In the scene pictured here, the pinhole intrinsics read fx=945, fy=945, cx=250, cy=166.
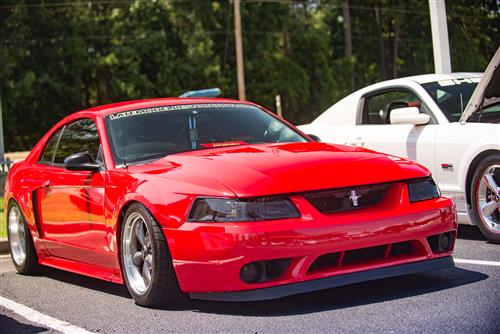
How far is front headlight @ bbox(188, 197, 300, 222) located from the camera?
5344 mm

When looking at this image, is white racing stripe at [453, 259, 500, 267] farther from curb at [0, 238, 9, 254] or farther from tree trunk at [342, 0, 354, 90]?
tree trunk at [342, 0, 354, 90]

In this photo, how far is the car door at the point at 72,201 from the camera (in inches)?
259

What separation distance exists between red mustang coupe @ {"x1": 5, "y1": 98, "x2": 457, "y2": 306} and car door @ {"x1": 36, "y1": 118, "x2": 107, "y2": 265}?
0.02 m

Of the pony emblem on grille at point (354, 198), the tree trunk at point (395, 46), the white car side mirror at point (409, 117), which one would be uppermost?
the white car side mirror at point (409, 117)

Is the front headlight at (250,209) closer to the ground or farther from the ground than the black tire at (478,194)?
farther from the ground

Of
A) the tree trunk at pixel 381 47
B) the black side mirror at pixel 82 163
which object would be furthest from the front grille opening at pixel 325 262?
the tree trunk at pixel 381 47

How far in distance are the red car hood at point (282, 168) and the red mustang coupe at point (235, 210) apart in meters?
0.01

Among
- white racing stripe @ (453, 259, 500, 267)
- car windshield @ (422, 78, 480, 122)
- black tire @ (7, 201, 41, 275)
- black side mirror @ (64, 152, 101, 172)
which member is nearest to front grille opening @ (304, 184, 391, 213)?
white racing stripe @ (453, 259, 500, 267)

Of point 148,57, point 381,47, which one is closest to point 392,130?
point 148,57

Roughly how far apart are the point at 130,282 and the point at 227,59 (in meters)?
46.3

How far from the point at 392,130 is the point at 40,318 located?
13.8 ft

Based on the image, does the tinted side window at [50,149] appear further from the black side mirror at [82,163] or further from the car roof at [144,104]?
the black side mirror at [82,163]

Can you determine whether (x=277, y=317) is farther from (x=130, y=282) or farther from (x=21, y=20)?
(x=21, y=20)

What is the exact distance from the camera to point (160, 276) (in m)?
5.67
